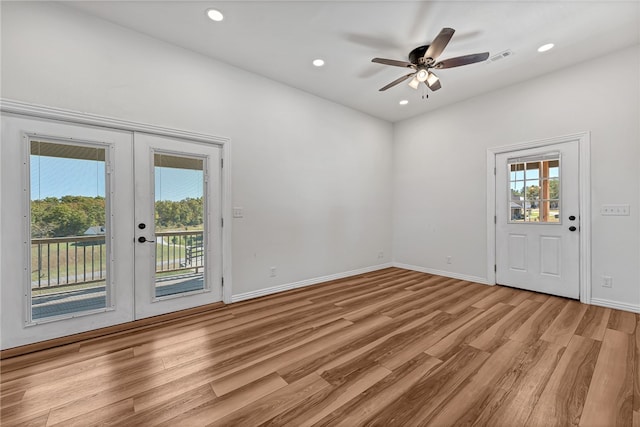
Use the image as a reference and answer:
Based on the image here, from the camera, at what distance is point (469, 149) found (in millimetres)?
4426

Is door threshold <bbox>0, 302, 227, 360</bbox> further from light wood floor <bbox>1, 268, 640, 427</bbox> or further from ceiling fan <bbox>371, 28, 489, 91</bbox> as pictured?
ceiling fan <bbox>371, 28, 489, 91</bbox>

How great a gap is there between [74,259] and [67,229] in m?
0.30

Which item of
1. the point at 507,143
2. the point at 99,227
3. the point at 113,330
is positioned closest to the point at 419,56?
the point at 507,143

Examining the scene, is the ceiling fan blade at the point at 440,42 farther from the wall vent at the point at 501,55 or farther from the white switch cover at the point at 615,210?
the white switch cover at the point at 615,210

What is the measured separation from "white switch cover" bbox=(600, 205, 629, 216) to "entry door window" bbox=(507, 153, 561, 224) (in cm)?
43

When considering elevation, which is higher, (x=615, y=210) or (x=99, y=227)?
(x=615, y=210)

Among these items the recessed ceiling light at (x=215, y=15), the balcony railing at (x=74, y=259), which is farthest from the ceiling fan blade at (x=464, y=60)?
the balcony railing at (x=74, y=259)

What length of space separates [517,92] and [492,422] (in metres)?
4.38

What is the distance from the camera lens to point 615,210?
3.14m

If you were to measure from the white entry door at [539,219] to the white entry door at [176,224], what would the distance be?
14.2ft

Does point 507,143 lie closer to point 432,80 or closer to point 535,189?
point 535,189

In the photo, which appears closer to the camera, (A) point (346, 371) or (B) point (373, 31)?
(A) point (346, 371)

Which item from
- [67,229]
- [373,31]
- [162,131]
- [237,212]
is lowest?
[67,229]

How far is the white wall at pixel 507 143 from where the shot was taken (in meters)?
3.06
